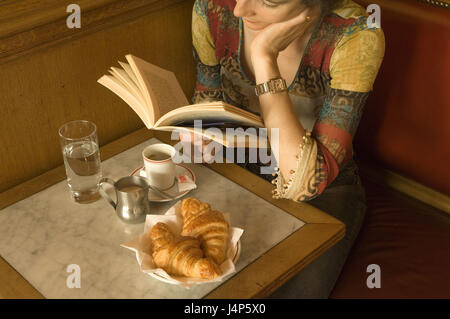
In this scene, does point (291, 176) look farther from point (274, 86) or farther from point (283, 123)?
point (274, 86)

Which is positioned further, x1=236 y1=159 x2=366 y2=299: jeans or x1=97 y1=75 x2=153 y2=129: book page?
x1=236 y1=159 x2=366 y2=299: jeans

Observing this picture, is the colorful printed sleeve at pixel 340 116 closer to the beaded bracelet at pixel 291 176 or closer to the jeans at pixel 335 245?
the beaded bracelet at pixel 291 176

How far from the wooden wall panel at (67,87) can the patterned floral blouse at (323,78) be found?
19 centimetres

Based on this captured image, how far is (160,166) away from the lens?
1.36 metres

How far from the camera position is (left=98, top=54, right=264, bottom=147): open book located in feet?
4.06

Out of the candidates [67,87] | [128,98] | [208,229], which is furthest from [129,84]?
[208,229]

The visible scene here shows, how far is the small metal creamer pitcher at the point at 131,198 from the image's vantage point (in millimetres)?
1252

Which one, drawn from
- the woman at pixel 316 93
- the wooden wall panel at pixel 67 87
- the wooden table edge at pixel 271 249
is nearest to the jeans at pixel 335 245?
the woman at pixel 316 93

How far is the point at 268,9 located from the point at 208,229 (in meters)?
0.68

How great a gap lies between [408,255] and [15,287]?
1.11 m

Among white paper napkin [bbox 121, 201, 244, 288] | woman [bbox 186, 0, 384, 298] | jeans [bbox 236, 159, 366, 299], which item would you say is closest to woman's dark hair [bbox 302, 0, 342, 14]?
woman [bbox 186, 0, 384, 298]

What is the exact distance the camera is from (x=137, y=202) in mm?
1258

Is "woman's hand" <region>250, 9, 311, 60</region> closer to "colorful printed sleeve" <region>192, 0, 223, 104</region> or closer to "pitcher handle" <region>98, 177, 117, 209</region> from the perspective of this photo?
"colorful printed sleeve" <region>192, 0, 223, 104</region>
